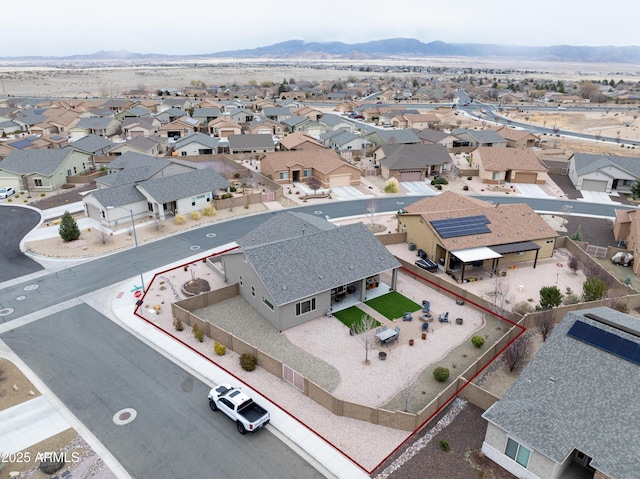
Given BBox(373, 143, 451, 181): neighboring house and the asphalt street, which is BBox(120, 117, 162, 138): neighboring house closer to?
BBox(373, 143, 451, 181): neighboring house

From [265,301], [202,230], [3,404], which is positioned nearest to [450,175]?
[202,230]

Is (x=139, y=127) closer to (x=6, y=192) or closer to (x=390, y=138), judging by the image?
(x=6, y=192)

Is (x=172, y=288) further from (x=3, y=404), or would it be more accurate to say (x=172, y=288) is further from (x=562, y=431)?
(x=562, y=431)

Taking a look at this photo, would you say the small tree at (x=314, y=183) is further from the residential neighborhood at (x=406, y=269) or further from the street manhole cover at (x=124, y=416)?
the street manhole cover at (x=124, y=416)

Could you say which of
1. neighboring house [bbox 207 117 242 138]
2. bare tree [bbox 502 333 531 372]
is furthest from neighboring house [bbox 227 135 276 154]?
bare tree [bbox 502 333 531 372]

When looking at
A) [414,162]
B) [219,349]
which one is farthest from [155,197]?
[414,162]
